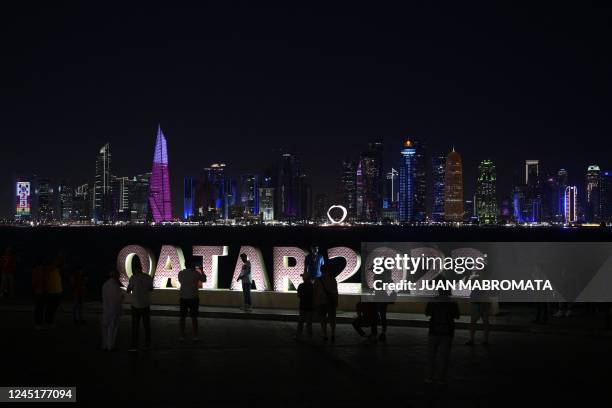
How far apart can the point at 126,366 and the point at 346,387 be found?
13.9ft

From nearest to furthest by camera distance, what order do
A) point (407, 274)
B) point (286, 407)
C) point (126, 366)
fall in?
point (286, 407)
point (126, 366)
point (407, 274)

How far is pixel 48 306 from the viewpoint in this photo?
1900 cm

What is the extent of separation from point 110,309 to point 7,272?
1347cm

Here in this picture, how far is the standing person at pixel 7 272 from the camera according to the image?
26.5 metres

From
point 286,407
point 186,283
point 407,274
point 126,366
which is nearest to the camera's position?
point 286,407

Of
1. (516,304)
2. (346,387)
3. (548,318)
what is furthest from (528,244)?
(346,387)

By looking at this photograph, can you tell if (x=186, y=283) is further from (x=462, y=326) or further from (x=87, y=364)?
(x=462, y=326)

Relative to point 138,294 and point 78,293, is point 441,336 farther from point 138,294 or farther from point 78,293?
point 78,293

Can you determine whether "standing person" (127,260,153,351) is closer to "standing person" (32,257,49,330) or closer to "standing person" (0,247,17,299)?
"standing person" (32,257,49,330)

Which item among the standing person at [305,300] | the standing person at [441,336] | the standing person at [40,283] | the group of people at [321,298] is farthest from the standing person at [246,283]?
the standing person at [441,336]

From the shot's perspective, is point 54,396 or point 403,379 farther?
point 403,379

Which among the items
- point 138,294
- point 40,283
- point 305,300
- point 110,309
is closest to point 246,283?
point 305,300

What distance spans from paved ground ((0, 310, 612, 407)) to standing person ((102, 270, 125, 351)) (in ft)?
1.07

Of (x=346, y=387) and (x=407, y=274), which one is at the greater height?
(x=407, y=274)
